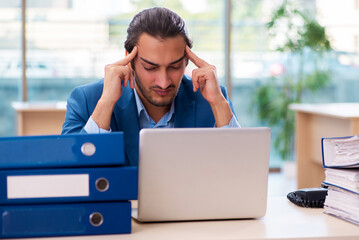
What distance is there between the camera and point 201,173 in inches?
53.9

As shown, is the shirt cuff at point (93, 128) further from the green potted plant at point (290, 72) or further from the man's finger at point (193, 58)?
the green potted plant at point (290, 72)

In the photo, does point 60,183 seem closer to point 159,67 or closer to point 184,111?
point 159,67

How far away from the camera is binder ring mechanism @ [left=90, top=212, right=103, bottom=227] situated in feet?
4.24

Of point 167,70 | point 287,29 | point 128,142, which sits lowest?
point 128,142

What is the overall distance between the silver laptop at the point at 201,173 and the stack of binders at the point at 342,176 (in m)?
0.21

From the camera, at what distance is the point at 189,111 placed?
215 centimetres

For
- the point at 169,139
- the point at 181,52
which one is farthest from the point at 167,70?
the point at 169,139

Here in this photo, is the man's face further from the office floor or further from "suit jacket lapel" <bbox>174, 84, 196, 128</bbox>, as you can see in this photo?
the office floor

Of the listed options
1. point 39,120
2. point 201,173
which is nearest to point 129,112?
point 201,173

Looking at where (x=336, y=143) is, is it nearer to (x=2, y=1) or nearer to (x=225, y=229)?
(x=225, y=229)

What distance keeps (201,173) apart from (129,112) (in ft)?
2.44

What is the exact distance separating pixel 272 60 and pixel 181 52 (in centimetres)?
378

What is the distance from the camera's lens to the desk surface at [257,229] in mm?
1298

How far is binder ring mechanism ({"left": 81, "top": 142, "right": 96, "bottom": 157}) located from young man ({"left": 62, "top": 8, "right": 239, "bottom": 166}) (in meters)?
0.59
